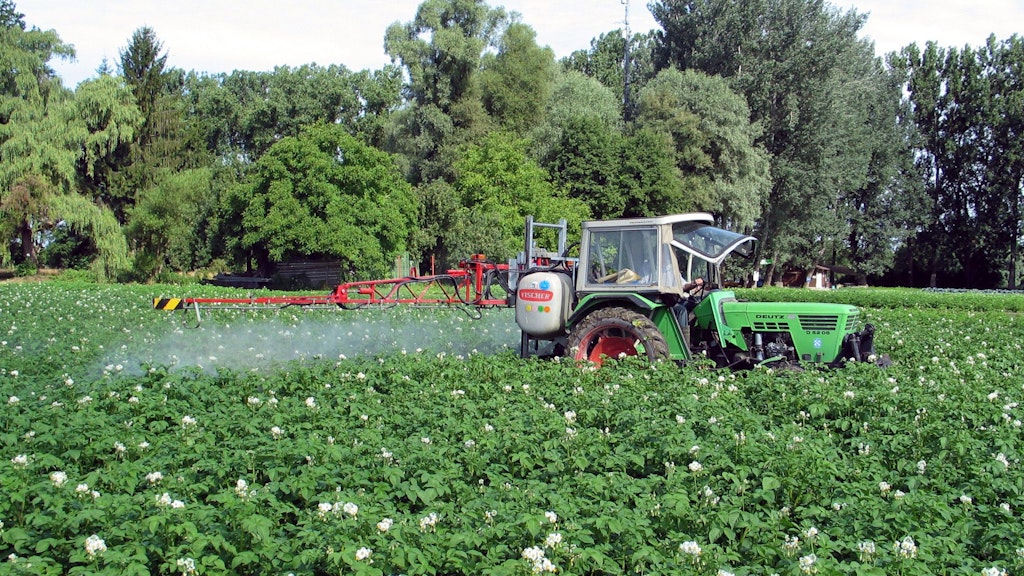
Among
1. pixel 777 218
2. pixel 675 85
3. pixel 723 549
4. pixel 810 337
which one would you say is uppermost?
pixel 675 85

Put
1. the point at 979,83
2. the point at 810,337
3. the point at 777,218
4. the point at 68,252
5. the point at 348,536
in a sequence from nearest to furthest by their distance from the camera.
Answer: the point at 348,536, the point at 810,337, the point at 777,218, the point at 979,83, the point at 68,252

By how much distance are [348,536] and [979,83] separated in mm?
65433

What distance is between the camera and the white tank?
10.8 m

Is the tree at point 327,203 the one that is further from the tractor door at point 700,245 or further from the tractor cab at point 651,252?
the tractor door at point 700,245

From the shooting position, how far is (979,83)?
5775 cm

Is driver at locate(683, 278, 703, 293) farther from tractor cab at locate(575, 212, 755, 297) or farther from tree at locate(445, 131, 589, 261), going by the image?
tree at locate(445, 131, 589, 261)

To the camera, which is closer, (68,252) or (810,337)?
(810,337)

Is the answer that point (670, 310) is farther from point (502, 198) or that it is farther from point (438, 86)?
point (438, 86)

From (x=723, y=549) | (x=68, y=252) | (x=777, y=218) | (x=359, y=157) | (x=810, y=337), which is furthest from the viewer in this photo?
(x=68, y=252)

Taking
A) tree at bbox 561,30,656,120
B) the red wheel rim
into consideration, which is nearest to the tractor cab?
the red wheel rim

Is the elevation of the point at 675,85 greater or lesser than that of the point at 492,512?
greater

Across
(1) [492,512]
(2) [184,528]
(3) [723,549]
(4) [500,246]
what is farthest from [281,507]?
(4) [500,246]

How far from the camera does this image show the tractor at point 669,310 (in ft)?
33.3

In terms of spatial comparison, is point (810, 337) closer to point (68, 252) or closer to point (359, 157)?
point (359, 157)
